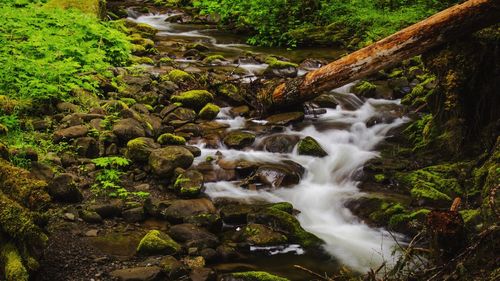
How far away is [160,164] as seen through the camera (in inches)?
256

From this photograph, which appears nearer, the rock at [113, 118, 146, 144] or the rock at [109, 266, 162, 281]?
the rock at [109, 266, 162, 281]

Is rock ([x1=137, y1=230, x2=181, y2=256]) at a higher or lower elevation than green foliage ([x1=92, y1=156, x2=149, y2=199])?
lower

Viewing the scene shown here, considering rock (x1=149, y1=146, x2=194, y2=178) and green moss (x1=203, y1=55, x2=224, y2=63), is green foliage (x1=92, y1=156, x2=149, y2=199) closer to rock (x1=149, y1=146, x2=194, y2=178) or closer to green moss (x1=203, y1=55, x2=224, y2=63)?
rock (x1=149, y1=146, x2=194, y2=178)

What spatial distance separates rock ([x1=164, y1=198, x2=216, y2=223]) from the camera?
565cm

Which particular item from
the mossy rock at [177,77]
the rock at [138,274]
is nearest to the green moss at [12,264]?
the rock at [138,274]

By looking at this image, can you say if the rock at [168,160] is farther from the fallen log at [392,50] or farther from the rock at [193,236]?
the fallen log at [392,50]

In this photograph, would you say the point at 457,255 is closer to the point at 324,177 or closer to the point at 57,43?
the point at 324,177

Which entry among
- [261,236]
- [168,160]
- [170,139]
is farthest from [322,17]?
[261,236]

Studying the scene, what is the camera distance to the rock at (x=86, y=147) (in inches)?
255

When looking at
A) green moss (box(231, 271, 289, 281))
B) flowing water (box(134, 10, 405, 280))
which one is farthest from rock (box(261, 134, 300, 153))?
green moss (box(231, 271, 289, 281))

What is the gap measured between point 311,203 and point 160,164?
2282 millimetres

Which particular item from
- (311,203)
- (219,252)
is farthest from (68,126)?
(311,203)

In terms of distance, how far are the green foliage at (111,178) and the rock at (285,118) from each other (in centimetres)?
324

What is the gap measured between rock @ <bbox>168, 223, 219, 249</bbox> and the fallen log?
12.0ft
